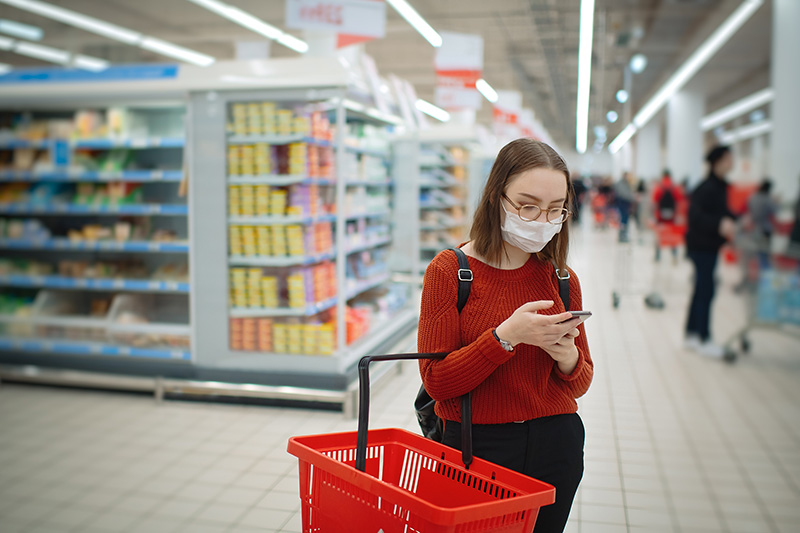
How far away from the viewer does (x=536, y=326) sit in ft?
4.82

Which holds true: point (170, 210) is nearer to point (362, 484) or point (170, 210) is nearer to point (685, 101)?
point (362, 484)

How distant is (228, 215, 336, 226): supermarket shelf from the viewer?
15.8 feet

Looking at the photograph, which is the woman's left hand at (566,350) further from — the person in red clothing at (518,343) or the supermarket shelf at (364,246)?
the supermarket shelf at (364,246)

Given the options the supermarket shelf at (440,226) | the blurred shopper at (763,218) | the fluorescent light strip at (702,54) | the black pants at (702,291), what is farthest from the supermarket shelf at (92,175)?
the fluorescent light strip at (702,54)

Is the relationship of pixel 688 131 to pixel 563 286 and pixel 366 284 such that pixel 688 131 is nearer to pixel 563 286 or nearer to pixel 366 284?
pixel 366 284

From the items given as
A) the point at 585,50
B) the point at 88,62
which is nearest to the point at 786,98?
the point at 585,50

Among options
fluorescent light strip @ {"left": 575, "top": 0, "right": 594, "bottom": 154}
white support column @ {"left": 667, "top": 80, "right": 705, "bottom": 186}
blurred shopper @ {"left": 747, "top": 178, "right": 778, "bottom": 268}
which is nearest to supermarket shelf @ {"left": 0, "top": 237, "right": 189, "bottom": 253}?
fluorescent light strip @ {"left": 575, "top": 0, "right": 594, "bottom": 154}

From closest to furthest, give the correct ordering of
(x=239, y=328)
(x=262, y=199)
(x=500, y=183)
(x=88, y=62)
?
(x=500, y=183) < (x=262, y=199) < (x=239, y=328) < (x=88, y=62)

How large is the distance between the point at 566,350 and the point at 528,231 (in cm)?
30

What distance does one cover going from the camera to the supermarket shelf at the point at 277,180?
478 cm

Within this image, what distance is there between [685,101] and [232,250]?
17.9m

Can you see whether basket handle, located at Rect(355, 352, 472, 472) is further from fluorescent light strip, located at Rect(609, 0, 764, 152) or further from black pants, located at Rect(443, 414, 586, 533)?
fluorescent light strip, located at Rect(609, 0, 764, 152)

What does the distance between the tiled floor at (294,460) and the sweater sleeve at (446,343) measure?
1.79m

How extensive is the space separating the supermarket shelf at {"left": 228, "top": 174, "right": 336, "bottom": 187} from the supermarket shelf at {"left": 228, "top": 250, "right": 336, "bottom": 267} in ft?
1.77
